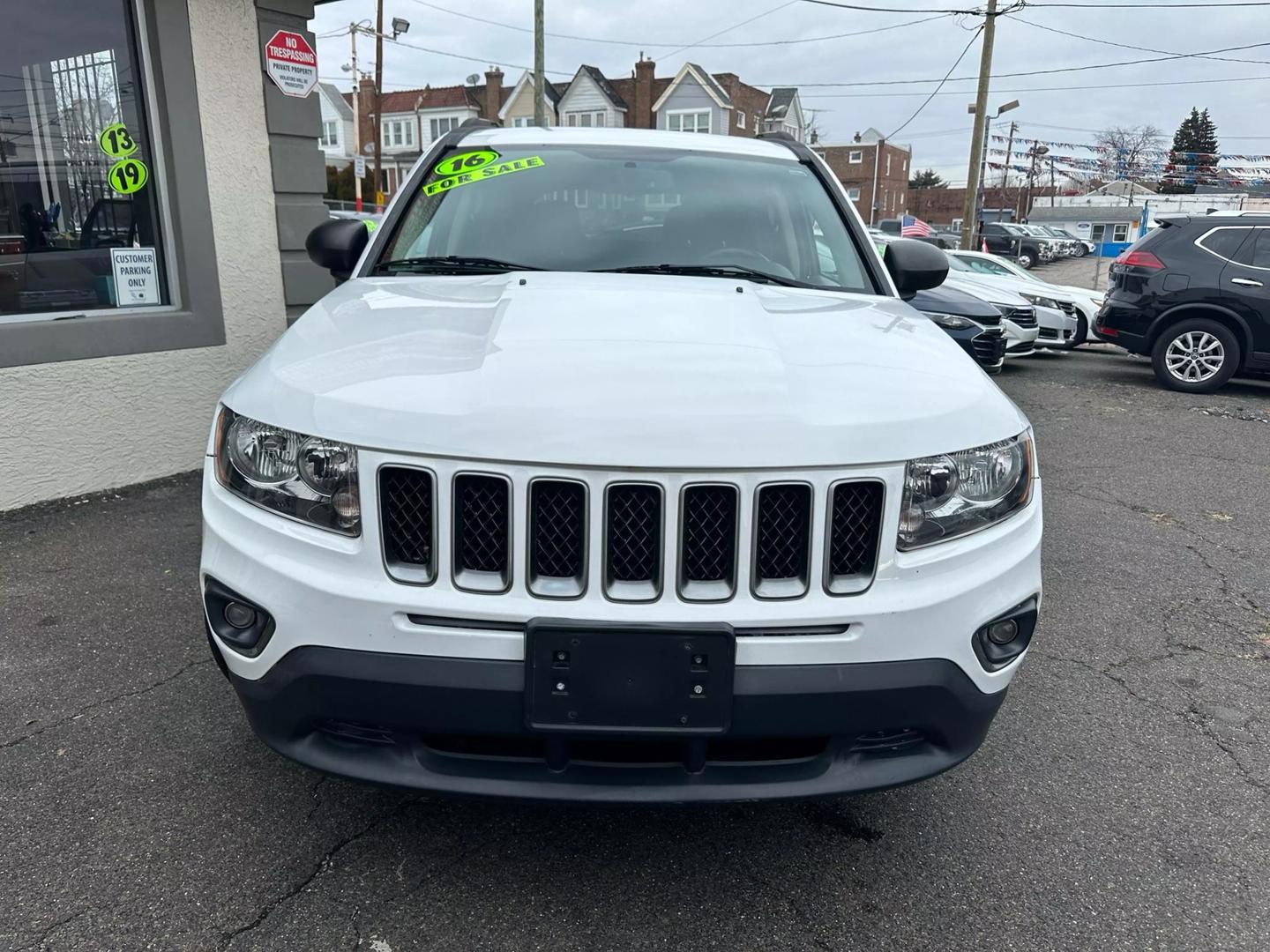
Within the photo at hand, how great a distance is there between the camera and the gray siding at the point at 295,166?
18.8ft

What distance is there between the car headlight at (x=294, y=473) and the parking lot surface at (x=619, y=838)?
577mm

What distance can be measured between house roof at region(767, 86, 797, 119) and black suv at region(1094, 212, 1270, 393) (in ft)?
165

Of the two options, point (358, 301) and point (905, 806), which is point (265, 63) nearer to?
point (358, 301)

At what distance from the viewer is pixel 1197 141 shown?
8044 centimetres

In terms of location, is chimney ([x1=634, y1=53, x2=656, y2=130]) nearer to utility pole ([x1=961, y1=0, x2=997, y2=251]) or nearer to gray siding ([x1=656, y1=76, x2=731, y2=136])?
gray siding ([x1=656, y1=76, x2=731, y2=136])

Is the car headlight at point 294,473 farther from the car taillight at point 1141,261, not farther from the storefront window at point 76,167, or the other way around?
the car taillight at point 1141,261

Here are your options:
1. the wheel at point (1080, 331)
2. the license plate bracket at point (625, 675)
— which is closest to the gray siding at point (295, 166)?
the license plate bracket at point (625, 675)

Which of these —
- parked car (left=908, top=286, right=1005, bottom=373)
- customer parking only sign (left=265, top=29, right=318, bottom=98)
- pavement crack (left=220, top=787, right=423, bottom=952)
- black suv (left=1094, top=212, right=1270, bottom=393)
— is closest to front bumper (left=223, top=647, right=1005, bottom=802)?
pavement crack (left=220, top=787, right=423, bottom=952)

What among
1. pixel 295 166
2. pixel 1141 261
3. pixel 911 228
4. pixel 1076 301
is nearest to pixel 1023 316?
pixel 1141 261

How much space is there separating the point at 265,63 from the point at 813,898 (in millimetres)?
5627

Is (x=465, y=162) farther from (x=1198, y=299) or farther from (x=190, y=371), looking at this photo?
(x=1198, y=299)

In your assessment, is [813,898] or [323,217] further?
[323,217]

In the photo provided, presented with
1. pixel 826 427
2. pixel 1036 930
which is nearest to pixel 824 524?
pixel 826 427

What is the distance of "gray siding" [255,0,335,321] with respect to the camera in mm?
5727
